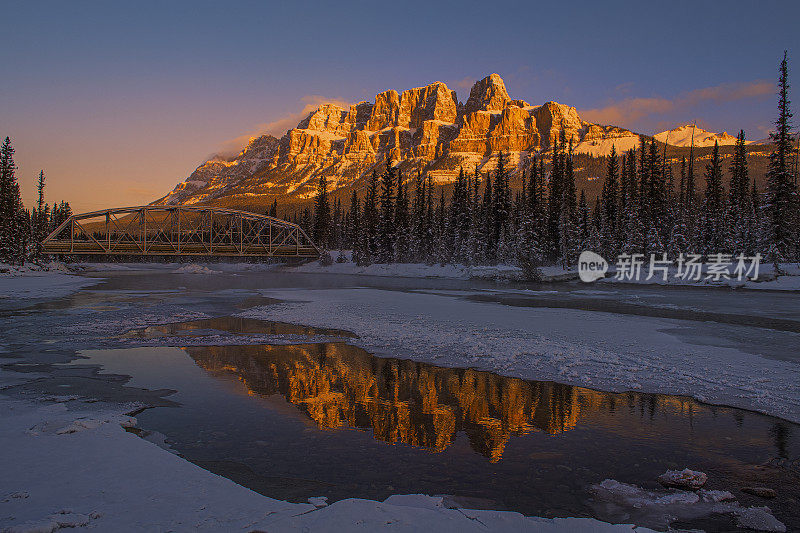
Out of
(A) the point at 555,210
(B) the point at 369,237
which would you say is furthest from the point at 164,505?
(B) the point at 369,237

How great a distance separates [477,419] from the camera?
8.06 meters

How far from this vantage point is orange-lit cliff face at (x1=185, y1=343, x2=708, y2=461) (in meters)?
7.62

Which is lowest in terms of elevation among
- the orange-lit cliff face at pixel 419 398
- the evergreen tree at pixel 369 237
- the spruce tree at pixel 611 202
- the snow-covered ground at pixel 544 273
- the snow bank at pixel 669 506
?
the orange-lit cliff face at pixel 419 398

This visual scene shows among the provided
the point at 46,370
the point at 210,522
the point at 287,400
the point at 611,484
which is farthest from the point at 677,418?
the point at 46,370

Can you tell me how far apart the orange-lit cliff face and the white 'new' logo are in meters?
49.9

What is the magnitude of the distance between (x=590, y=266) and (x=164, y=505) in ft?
211

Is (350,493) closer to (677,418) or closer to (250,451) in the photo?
(250,451)

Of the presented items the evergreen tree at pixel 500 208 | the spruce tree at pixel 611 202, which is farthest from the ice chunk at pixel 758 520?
the evergreen tree at pixel 500 208

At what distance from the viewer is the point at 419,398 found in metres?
9.20

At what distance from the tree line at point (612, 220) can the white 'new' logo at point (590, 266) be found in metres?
1.49

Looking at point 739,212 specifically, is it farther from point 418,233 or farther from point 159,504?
point 159,504

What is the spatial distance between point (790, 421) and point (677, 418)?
199cm

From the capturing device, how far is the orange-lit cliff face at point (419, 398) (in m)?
7.62

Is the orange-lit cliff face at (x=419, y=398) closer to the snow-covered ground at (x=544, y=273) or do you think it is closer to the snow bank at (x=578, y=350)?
the snow bank at (x=578, y=350)
